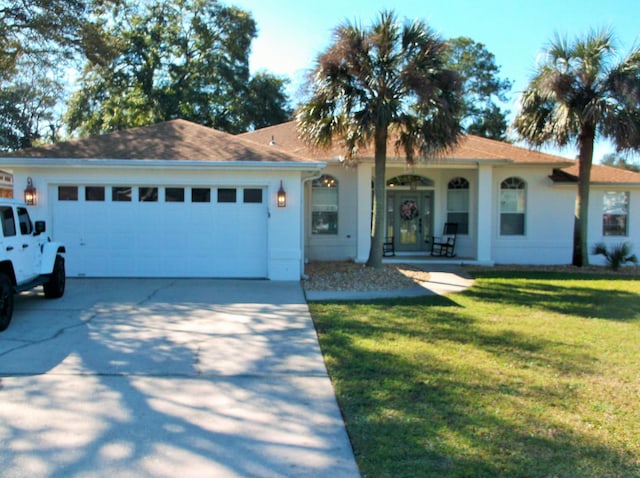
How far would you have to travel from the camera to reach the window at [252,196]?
39.1 ft

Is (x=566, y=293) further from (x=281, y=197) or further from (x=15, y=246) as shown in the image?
(x=15, y=246)

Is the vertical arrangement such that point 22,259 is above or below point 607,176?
below

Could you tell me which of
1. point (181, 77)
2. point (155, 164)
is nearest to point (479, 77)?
point (181, 77)

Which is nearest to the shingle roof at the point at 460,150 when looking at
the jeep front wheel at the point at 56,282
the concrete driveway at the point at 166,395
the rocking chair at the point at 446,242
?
the rocking chair at the point at 446,242

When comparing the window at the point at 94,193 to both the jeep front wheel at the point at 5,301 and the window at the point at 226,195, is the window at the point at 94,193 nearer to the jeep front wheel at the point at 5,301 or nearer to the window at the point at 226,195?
the window at the point at 226,195

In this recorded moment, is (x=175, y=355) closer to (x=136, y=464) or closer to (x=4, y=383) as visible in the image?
(x=4, y=383)

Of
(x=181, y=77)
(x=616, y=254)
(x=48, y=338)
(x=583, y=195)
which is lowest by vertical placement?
(x=48, y=338)

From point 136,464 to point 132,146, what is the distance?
1007 cm

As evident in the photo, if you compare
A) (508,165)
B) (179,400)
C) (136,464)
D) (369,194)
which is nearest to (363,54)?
(369,194)

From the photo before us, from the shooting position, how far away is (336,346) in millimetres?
6457

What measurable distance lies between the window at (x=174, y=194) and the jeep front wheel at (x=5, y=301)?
499 cm

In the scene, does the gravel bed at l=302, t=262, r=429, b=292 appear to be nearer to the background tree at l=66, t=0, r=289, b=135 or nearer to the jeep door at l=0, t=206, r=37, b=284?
the jeep door at l=0, t=206, r=37, b=284

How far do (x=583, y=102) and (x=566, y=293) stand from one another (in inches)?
247

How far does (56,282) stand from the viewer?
30.0ft
